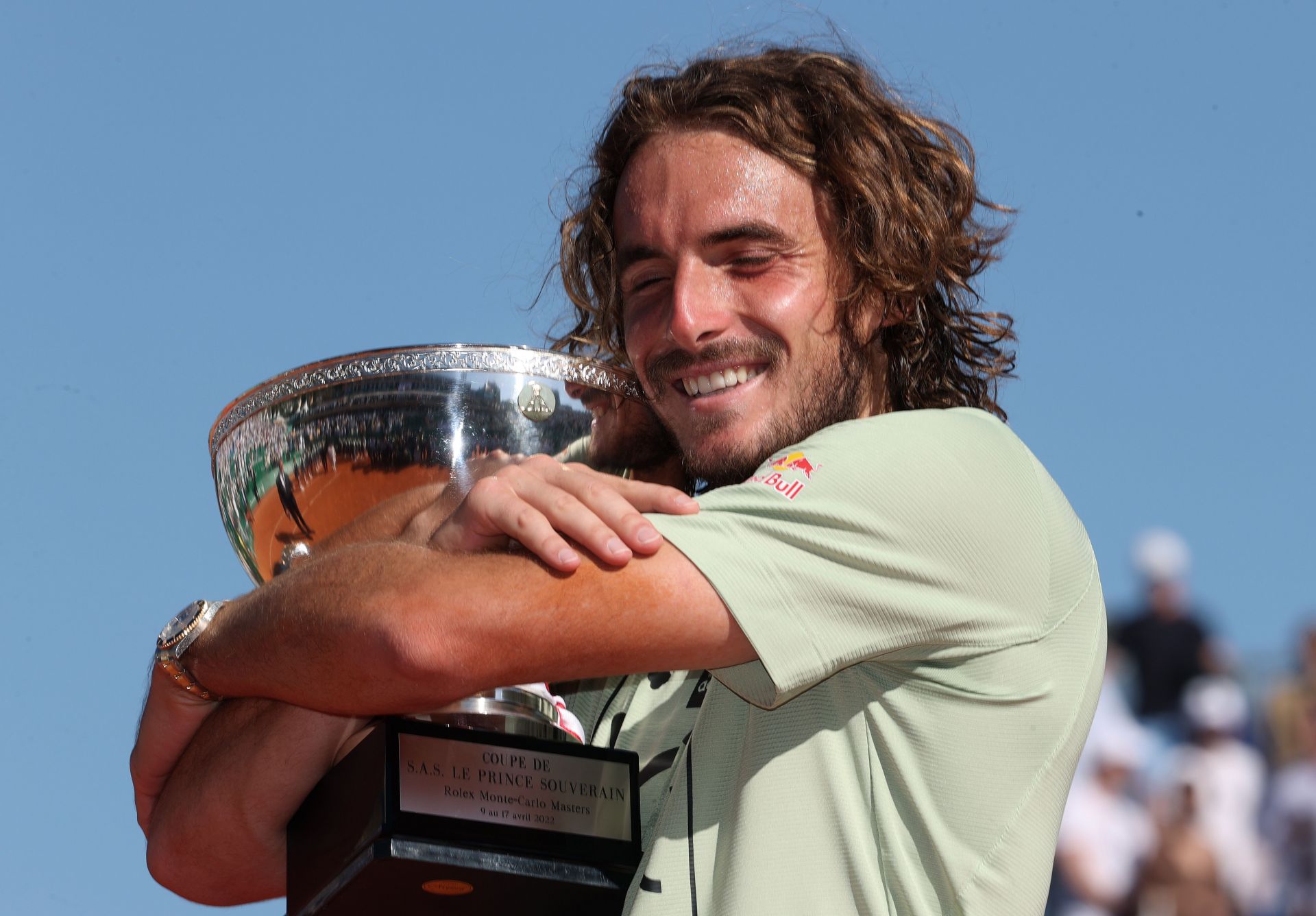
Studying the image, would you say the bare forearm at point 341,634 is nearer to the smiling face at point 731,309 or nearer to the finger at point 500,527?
the finger at point 500,527

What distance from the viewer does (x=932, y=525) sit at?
2.71 metres

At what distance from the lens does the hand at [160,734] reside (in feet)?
10.2

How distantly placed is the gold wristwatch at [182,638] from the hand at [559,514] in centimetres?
50

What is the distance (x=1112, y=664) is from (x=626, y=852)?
5575 mm

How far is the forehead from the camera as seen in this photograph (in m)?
3.47

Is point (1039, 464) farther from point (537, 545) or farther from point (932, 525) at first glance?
point (537, 545)

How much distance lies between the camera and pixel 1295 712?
7543 millimetres

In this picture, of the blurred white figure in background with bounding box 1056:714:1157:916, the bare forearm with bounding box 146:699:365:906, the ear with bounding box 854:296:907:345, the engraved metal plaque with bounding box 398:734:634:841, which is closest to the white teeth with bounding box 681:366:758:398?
the ear with bounding box 854:296:907:345

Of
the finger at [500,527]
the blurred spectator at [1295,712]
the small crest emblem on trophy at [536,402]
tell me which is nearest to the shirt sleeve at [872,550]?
the finger at [500,527]

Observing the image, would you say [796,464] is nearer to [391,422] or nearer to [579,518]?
[579,518]

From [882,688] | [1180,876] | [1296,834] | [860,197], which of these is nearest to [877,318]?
[860,197]

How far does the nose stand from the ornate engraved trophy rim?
0.62ft

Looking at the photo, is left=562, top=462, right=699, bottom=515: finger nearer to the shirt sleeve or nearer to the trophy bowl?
the shirt sleeve

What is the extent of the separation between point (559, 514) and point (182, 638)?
85 cm
